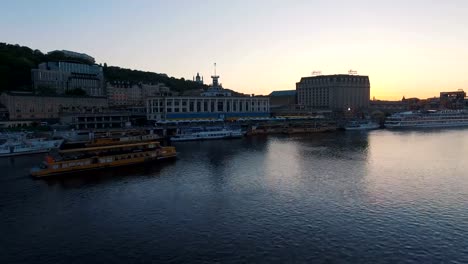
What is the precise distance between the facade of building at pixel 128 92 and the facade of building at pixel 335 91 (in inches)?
2676

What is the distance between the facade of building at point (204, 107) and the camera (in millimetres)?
83938

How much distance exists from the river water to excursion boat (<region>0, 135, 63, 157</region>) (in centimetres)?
926

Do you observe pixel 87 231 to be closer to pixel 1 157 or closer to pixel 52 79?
pixel 1 157

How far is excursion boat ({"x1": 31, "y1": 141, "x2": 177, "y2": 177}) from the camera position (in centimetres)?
3331

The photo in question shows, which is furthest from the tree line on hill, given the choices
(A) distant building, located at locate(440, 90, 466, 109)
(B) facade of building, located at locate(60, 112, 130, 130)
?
(A) distant building, located at locate(440, 90, 466, 109)

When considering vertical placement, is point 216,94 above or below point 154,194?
above

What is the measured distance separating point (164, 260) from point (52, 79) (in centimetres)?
9812

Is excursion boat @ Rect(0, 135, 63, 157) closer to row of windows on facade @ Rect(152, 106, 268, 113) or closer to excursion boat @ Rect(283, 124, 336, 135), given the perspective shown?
row of windows on facade @ Rect(152, 106, 268, 113)

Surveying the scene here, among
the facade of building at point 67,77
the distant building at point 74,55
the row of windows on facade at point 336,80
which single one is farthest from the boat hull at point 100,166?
the row of windows on facade at point 336,80

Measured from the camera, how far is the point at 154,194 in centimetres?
2711

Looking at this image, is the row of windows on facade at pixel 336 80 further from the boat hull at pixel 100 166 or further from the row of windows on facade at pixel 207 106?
the boat hull at pixel 100 166

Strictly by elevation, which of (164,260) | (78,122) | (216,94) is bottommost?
(164,260)

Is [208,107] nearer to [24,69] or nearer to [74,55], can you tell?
[24,69]

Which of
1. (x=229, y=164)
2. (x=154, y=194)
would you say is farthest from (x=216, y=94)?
(x=154, y=194)
